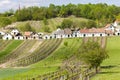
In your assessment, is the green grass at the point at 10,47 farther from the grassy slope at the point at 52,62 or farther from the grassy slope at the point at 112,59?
the grassy slope at the point at 112,59

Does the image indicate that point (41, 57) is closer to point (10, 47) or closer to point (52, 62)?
point (52, 62)

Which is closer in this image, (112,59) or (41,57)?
(112,59)

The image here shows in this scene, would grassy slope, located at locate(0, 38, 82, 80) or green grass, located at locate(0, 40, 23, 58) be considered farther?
green grass, located at locate(0, 40, 23, 58)

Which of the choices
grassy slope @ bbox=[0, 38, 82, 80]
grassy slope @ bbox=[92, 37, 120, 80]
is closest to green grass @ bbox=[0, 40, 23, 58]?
grassy slope @ bbox=[0, 38, 82, 80]

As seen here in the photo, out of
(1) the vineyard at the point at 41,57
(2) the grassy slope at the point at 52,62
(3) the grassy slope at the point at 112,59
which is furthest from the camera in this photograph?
(1) the vineyard at the point at 41,57

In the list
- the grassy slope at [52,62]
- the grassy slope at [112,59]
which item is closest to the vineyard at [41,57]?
the grassy slope at [52,62]

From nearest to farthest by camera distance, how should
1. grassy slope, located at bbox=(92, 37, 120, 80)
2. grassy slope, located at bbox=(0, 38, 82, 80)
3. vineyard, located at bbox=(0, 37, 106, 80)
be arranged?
grassy slope, located at bbox=(92, 37, 120, 80), grassy slope, located at bbox=(0, 38, 82, 80), vineyard, located at bbox=(0, 37, 106, 80)

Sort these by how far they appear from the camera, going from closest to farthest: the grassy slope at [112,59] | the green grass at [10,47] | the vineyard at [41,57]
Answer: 1. the grassy slope at [112,59]
2. the vineyard at [41,57]
3. the green grass at [10,47]

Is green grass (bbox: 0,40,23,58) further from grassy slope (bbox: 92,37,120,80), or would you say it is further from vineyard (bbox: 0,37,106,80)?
grassy slope (bbox: 92,37,120,80)

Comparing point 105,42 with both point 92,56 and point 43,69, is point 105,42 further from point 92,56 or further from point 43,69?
point 92,56

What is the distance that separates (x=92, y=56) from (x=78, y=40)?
7139 centimetres

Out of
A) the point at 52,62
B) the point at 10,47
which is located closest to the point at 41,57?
the point at 52,62

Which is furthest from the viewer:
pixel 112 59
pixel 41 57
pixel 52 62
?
pixel 41 57

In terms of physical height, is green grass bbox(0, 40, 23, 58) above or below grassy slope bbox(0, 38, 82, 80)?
below
